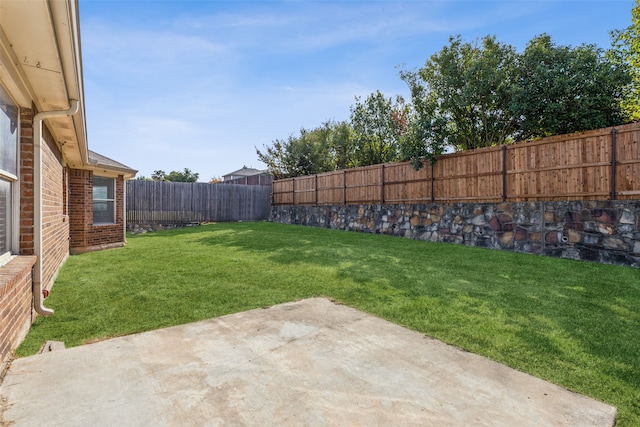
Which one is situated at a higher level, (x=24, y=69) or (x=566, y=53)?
(x=566, y=53)

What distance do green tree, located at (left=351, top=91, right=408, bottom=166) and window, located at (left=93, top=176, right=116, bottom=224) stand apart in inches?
494

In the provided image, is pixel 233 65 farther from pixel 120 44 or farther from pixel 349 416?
pixel 349 416

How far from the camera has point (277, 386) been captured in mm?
2184

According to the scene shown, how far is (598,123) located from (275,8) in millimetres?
9416

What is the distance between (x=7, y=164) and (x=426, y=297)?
4.81 metres

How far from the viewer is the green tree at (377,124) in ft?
58.5

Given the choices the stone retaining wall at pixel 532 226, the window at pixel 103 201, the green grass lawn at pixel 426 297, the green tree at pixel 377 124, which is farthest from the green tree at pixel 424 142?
the window at pixel 103 201

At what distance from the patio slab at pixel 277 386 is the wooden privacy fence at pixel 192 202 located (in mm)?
14179

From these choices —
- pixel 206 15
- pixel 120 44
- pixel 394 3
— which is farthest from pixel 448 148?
pixel 120 44

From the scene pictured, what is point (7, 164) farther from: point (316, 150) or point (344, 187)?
point (316, 150)

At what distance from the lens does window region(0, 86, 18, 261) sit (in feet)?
9.45

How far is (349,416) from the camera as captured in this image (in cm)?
188

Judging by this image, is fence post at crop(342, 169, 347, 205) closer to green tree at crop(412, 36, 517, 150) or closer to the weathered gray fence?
green tree at crop(412, 36, 517, 150)

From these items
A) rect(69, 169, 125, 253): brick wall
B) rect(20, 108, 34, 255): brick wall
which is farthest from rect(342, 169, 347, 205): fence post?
rect(20, 108, 34, 255): brick wall
